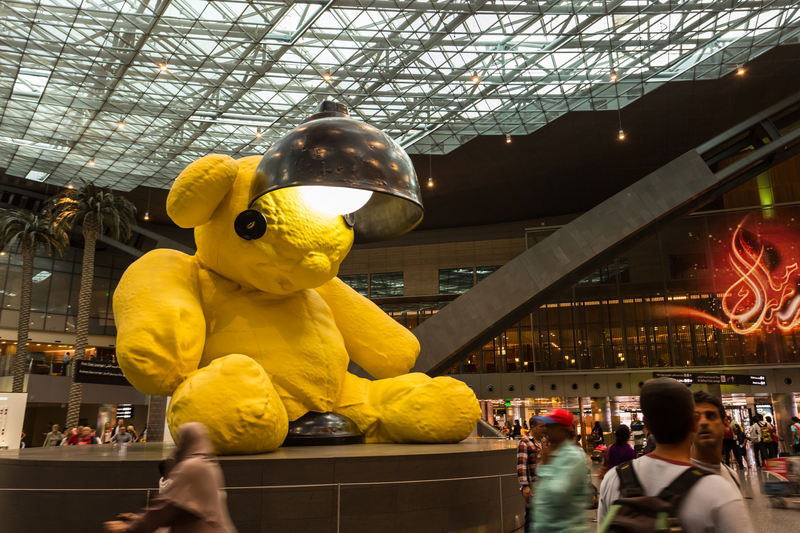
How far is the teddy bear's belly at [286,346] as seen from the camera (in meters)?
5.29

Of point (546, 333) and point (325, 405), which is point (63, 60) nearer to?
point (325, 405)

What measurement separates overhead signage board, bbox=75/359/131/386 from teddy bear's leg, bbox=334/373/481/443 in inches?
384

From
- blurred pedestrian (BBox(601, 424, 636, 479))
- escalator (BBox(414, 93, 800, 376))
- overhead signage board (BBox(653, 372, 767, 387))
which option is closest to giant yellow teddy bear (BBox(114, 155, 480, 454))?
blurred pedestrian (BBox(601, 424, 636, 479))

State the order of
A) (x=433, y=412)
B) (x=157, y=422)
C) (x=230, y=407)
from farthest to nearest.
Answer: (x=157, y=422), (x=433, y=412), (x=230, y=407)

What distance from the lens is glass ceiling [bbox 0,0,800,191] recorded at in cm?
1377

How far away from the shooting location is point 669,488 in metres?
1.37

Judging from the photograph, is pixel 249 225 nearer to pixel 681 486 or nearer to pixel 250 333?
pixel 250 333

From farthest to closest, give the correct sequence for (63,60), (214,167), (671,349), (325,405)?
(671,349) < (63,60) < (325,405) < (214,167)

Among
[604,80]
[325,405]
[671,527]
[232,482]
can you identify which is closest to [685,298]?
[604,80]

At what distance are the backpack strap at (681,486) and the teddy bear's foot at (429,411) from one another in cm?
417

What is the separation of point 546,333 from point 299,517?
72.6 ft

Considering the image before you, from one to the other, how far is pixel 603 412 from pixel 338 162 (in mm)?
24067

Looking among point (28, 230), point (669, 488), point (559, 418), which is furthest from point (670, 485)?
point (28, 230)

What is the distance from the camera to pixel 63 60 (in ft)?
50.9
